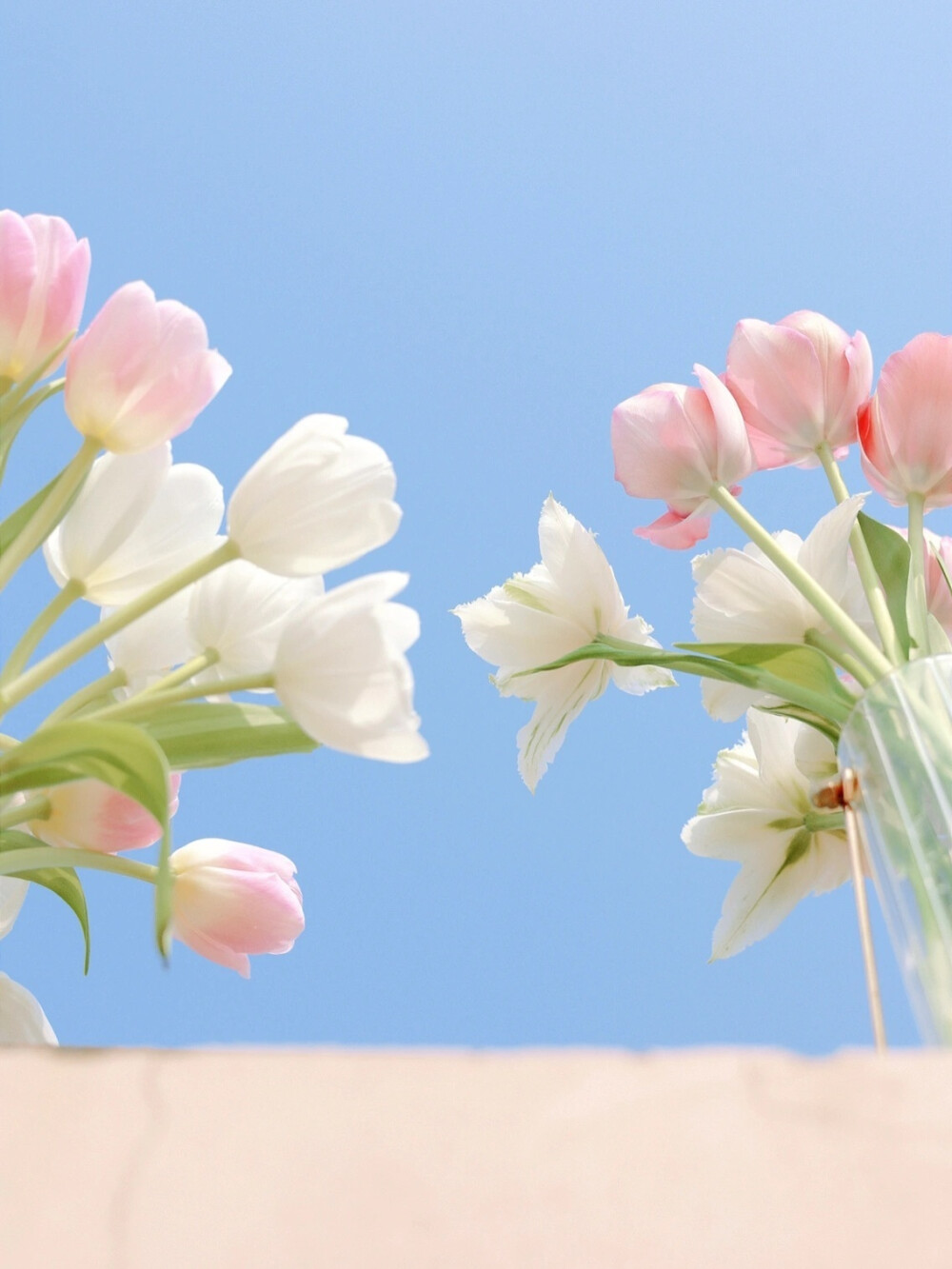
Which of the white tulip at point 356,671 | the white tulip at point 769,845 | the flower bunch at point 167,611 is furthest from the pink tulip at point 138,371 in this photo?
the white tulip at point 769,845

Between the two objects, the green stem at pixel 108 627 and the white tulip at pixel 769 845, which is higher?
the green stem at pixel 108 627

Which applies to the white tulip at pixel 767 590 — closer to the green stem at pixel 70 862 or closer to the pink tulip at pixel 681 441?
the pink tulip at pixel 681 441

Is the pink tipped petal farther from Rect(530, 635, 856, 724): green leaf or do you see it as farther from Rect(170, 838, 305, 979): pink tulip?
Rect(170, 838, 305, 979): pink tulip

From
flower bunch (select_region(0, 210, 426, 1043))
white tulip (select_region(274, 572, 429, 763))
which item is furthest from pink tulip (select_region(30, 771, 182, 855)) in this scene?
white tulip (select_region(274, 572, 429, 763))

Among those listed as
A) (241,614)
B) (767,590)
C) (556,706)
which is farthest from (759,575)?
(241,614)

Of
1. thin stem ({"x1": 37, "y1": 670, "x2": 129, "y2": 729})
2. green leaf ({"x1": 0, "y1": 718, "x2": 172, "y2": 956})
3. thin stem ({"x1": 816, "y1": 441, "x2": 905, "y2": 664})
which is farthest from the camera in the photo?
thin stem ({"x1": 816, "y1": 441, "x2": 905, "y2": 664})

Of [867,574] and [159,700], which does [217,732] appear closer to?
[159,700]
